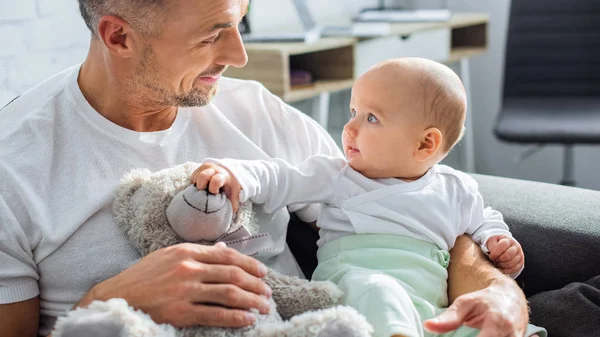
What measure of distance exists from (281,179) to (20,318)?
47 centimetres

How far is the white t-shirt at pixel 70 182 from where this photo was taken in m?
1.15

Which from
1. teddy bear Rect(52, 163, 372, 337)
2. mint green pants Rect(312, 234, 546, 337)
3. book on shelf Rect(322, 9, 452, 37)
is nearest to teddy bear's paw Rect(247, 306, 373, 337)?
teddy bear Rect(52, 163, 372, 337)

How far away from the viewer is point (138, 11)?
128 cm

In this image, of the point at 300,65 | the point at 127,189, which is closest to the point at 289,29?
the point at 300,65

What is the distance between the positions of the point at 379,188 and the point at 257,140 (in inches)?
11.9

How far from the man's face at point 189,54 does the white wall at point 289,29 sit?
0.90 metres

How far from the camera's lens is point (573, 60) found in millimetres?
3133

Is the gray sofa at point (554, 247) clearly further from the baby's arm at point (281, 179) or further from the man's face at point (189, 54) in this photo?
the man's face at point (189, 54)

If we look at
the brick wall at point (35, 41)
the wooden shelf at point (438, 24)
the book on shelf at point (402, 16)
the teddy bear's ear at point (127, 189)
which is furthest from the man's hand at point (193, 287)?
the book on shelf at point (402, 16)

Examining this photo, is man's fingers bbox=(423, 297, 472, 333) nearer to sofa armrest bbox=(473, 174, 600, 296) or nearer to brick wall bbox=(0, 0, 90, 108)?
sofa armrest bbox=(473, 174, 600, 296)

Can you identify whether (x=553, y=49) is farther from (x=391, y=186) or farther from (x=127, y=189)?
(x=127, y=189)

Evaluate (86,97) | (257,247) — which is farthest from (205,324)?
(86,97)

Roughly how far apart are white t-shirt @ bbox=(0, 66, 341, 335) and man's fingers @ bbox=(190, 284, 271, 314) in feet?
0.62

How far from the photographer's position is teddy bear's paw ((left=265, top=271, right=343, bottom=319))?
108 cm
